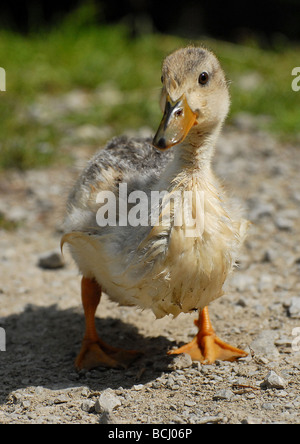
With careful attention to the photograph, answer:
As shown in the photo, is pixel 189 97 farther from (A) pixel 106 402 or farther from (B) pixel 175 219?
(A) pixel 106 402

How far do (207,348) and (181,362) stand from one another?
0.19m

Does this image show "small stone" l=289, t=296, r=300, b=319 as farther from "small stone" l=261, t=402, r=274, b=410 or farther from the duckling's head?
the duckling's head

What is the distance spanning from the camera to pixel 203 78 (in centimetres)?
303

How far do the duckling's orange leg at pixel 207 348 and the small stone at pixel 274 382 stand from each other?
384mm

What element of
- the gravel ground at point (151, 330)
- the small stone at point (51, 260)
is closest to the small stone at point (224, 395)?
the gravel ground at point (151, 330)

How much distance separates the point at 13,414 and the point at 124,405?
51 centimetres

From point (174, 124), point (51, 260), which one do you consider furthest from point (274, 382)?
point (51, 260)

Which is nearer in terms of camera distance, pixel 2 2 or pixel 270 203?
pixel 270 203

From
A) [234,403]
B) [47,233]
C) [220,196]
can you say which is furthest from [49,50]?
[234,403]

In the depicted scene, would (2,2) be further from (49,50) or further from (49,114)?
(49,114)

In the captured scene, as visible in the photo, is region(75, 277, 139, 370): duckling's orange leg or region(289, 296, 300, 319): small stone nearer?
region(75, 277, 139, 370): duckling's orange leg

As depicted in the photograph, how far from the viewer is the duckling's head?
286 cm

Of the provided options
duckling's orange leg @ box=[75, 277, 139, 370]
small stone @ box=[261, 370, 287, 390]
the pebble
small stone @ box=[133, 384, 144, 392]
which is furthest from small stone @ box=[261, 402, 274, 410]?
duckling's orange leg @ box=[75, 277, 139, 370]

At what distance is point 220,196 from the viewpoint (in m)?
3.20
